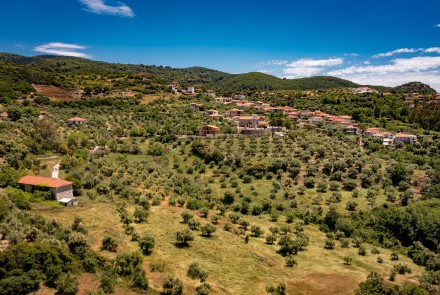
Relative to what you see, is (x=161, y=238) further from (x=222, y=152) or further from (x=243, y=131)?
(x=243, y=131)

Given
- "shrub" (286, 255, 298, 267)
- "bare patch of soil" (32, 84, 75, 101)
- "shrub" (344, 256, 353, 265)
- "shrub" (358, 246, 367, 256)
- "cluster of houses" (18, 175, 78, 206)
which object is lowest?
"shrub" (358, 246, 367, 256)

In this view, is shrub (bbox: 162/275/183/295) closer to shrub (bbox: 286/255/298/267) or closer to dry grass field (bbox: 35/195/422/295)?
dry grass field (bbox: 35/195/422/295)

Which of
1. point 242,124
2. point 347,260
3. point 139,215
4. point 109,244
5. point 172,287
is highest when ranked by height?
point 242,124

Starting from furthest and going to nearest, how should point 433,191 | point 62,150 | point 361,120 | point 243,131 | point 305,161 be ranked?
point 361,120 < point 243,131 < point 305,161 < point 62,150 < point 433,191

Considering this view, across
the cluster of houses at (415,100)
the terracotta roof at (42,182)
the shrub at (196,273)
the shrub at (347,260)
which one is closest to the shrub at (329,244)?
the shrub at (347,260)

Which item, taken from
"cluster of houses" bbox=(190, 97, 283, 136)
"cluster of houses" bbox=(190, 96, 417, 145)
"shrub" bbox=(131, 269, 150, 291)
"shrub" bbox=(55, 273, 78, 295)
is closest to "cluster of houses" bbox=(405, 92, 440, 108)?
"cluster of houses" bbox=(190, 96, 417, 145)

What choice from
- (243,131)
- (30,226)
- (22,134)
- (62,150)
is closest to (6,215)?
(30,226)

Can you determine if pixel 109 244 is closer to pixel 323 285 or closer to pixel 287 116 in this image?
pixel 323 285

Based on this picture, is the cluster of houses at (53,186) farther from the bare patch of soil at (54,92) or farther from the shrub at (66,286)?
the bare patch of soil at (54,92)

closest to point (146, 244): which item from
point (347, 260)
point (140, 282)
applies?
point (140, 282)

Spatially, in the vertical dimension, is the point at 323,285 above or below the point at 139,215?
below

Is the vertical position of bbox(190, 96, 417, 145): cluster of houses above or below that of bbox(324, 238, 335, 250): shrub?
above
